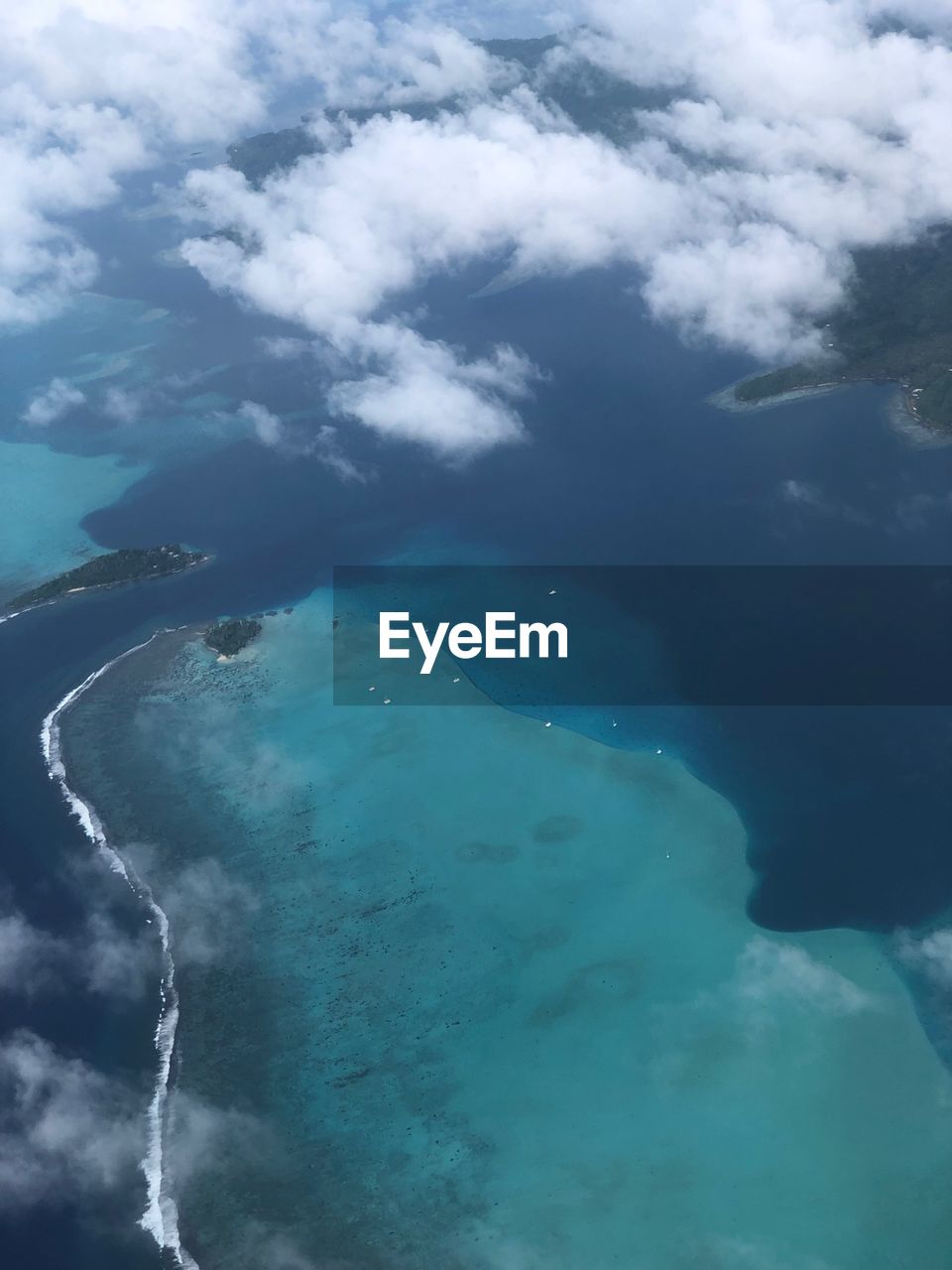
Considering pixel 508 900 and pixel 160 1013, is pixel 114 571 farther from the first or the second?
pixel 508 900

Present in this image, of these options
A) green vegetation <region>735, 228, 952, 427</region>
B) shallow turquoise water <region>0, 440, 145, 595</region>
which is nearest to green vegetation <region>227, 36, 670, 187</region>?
green vegetation <region>735, 228, 952, 427</region>

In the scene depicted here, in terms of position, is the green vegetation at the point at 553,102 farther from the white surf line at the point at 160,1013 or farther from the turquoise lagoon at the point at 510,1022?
the turquoise lagoon at the point at 510,1022

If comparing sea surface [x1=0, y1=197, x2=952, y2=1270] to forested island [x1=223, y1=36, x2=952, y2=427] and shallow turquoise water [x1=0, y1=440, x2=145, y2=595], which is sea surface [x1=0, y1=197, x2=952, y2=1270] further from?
forested island [x1=223, y1=36, x2=952, y2=427]

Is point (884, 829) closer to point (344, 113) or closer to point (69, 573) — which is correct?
point (69, 573)

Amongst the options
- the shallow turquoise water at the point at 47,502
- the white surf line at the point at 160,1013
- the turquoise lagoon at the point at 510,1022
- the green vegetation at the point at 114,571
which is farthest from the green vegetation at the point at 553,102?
the turquoise lagoon at the point at 510,1022

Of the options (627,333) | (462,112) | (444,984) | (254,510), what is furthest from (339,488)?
(462,112)

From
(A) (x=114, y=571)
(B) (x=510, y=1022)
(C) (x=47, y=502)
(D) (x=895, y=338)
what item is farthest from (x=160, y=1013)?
(D) (x=895, y=338)
